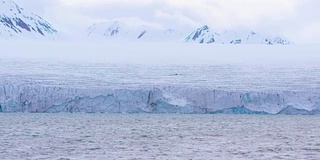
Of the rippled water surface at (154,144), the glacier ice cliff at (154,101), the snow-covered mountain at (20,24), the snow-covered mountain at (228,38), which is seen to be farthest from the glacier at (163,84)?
the snow-covered mountain at (228,38)

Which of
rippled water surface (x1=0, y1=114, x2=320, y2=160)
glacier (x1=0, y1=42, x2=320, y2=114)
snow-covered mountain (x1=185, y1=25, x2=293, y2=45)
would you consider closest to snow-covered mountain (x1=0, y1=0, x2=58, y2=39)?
snow-covered mountain (x1=185, y1=25, x2=293, y2=45)

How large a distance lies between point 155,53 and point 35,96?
1886cm

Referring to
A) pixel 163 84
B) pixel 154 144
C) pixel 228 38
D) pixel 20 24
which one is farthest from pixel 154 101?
pixel 228 38

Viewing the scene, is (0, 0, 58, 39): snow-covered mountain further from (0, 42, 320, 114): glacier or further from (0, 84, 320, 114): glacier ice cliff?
(0, 84, 320, 114): glacier ice cliff

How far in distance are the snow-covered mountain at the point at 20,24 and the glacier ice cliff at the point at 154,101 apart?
85873mm

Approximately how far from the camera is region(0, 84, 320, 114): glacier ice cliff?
3259 cm

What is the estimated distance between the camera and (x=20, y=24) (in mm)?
126250

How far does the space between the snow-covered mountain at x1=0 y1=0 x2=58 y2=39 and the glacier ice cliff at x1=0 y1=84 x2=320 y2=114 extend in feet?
282

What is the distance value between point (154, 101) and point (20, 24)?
319 ft

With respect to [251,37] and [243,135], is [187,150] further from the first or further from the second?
[251,37]

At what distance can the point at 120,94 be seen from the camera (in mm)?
33406

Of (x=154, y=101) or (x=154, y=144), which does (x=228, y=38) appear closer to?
(x=154, y=101)

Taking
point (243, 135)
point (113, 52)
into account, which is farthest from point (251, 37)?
point (243, 135)

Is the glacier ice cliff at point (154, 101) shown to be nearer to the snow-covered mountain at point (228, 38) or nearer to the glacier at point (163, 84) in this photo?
the glacier at point (163, 84)
